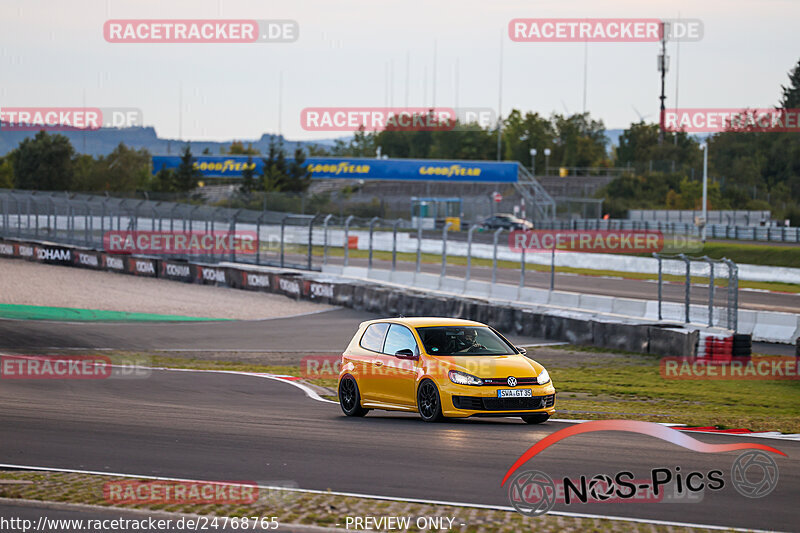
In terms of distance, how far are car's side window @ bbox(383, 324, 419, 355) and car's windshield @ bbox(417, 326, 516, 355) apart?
0.13 m

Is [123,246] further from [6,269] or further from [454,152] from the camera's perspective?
[454,152]

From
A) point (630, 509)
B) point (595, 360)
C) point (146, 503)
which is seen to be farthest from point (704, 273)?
point (146, 503)

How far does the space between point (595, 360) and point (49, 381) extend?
1033cm

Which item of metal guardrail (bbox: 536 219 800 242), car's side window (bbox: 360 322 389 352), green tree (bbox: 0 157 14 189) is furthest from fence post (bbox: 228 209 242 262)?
green tree (bbox: 0 157 14 189)

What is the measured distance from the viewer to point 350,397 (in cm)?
1268

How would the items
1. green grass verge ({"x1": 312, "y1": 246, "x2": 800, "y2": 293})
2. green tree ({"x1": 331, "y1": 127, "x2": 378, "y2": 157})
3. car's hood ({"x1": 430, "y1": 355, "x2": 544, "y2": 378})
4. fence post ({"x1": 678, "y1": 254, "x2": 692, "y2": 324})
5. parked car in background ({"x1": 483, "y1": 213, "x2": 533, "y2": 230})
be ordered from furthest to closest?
1. green tree ({"x1": 331, "y1": 127, "x2": 378, "y2": 157})
2. parked car in background ({"x1": 483, "y1": 213, "x2": 533, "y2": 230})
3. green grass verge ({"x1": 312, "y1": 246, "x2": 800, "y2": 293})
4. fence post ({"x1": 678, "y1": 254, "x2": 692, "y2": 324})
5. car's hood ({"x1": 430, "y1": 355, "x2": 544, "y2": 378})

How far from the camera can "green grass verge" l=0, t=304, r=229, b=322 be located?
88.9 feet

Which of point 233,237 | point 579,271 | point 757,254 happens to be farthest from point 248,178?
point 757,254

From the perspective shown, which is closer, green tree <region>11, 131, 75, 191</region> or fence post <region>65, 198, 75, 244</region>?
fence post <region>65, 198, 75, 244</region>

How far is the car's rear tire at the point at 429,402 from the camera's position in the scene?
11.6m

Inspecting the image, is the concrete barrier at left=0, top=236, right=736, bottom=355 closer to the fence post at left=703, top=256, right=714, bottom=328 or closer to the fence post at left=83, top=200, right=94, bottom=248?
the fence post at left=703, top=256, right=714, bottom=328

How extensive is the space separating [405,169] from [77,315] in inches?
1861

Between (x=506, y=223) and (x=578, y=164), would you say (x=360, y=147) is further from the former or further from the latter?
(x=506, y=223)

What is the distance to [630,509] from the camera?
294 inches
